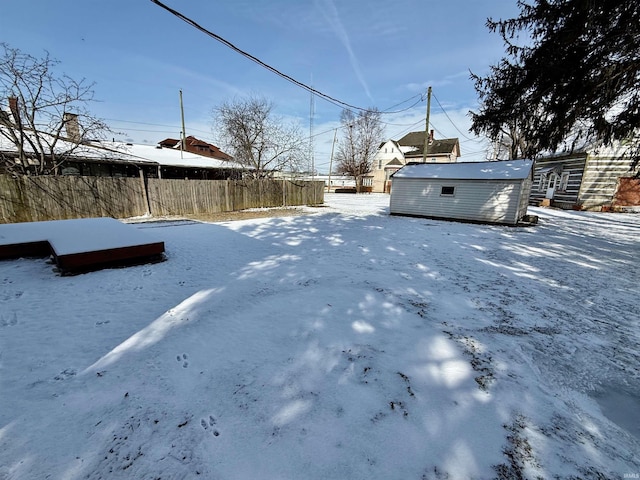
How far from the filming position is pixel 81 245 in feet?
15.3

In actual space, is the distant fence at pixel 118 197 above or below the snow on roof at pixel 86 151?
below

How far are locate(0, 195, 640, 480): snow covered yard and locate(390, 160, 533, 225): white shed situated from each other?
24.2 ft

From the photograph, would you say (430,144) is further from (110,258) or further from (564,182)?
(110,258)

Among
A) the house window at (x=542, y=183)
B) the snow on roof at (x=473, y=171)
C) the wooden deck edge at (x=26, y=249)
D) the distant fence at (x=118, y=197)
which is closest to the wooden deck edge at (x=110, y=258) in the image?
the wooden deck edge at (x=26, y=249)

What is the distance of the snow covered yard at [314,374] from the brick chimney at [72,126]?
904cm

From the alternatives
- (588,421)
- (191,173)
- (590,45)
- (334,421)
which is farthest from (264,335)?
(191,173)

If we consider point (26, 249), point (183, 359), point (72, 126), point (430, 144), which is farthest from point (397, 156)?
point (183, 359)

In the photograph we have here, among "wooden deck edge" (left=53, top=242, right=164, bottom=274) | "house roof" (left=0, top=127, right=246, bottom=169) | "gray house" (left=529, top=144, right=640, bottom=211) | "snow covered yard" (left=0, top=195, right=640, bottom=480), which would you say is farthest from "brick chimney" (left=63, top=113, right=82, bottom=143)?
"gray house" (left=529, top=144, right=640, bottom=211)

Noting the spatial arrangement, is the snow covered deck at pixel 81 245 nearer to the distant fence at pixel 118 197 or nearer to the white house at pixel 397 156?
the distant fence at pixel 118 197

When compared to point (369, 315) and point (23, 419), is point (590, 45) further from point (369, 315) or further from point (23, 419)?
point (23, 419)

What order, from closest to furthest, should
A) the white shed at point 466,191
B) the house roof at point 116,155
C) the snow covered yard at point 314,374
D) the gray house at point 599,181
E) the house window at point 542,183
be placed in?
the snow covered yard at point 314,374 < the white shed at point 466,191 < the house roof at point 116,155 < the gray house at point 599,181 < the house window at point 542,183

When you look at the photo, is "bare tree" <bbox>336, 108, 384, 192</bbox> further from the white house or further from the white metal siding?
the white metal siding

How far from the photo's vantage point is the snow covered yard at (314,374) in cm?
163

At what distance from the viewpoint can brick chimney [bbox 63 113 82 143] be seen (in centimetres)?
1043
